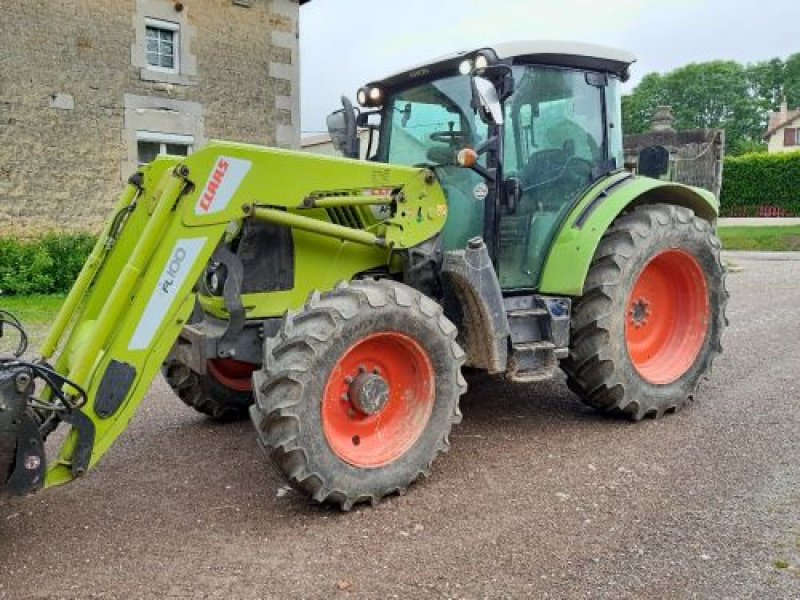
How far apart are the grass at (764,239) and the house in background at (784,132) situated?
42.9 meters

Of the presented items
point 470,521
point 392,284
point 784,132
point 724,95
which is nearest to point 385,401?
point 392,284

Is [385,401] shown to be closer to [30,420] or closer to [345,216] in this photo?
[345,216]

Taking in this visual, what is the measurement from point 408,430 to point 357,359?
1.58ft

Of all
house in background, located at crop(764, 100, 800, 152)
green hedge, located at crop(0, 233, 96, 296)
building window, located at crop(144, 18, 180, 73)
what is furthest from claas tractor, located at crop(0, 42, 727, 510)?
house in background, located at crop(764, 100, 800, 152)

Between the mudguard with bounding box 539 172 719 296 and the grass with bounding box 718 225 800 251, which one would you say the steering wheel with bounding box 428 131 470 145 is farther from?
the grass with bounding box 718 225 800 251

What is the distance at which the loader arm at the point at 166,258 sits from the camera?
3467 millimetres

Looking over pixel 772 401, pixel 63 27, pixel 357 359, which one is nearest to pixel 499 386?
pixel 772 401

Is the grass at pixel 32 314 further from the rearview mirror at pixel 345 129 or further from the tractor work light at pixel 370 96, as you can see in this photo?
the tractor work light at pixel 370 96

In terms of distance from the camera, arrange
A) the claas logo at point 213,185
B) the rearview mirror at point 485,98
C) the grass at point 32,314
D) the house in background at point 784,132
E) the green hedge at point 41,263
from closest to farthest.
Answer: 1. the claas logo at point 213,185
2. the rearview mirror at point 485,98
3. the grass at point 32,314
4. the green hedge at point 41,263
5. the house in background at point 784,132

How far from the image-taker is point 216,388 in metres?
5.30

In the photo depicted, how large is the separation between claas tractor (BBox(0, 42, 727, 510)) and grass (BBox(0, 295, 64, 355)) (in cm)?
457

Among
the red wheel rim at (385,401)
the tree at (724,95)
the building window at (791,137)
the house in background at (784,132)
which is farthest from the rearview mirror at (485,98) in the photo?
the tree at (724,95)

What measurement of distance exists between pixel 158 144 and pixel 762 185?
90.6 feet

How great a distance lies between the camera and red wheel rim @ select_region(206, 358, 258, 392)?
5262 millimetres
